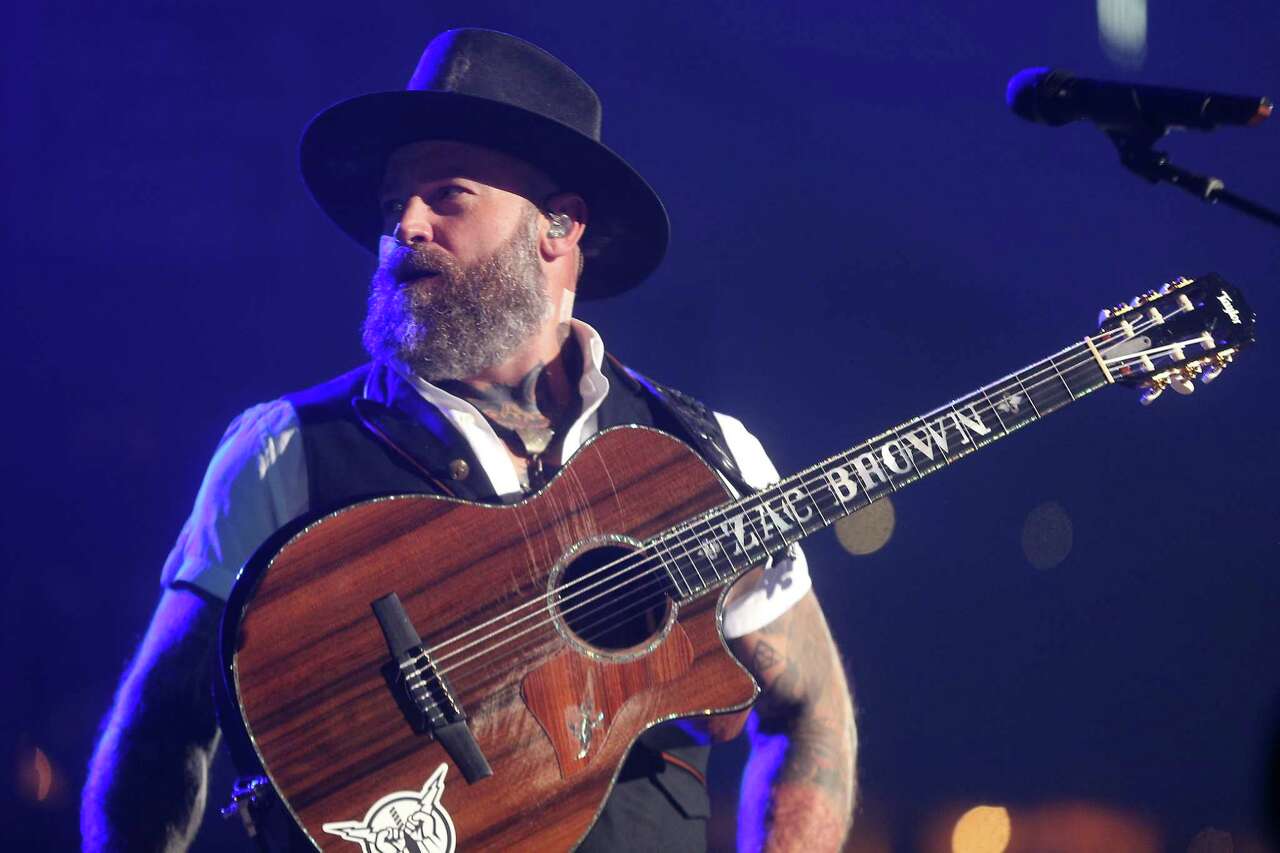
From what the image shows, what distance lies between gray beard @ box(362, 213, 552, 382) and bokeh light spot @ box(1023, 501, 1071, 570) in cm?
197

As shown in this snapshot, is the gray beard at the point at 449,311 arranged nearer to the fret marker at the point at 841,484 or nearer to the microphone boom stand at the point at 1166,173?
the fret marker at the point at 841,484

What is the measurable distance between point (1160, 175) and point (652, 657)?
4.27 feet

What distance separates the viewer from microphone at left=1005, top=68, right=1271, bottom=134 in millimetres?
1875

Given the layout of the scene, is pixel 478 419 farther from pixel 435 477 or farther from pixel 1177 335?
pixel 1177 335

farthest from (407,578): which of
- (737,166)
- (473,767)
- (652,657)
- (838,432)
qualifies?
(737,166)

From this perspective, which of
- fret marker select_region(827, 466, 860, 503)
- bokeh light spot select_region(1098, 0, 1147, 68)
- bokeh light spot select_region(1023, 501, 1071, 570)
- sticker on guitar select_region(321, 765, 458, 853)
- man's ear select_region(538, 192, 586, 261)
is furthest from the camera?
bokeh light spot select_region(1098, 0, 1147, 68)

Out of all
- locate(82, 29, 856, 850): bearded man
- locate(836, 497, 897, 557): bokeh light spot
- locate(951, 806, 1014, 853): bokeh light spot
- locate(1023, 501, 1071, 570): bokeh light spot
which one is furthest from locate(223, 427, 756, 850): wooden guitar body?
locate(1023, 501, 1071, 570): bokeh light spot

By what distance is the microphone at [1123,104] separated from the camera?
1875mm

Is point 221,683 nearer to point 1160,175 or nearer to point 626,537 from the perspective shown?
point 626,537

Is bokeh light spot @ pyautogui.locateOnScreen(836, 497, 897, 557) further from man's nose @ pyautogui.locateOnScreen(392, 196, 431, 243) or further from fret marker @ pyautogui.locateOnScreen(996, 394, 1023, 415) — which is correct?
man's nose @ pyautogui.locateOnScreen(392, 196, 431, 243)

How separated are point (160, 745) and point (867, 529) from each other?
2168 millimetres

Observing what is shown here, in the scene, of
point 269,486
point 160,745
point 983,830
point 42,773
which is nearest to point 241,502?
point 269,486

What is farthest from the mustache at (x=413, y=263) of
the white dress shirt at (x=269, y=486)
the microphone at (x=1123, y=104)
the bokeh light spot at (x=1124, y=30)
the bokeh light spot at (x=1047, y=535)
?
the bokeh light spot at (x=1124, y=30)

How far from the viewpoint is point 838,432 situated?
3.52 meters
